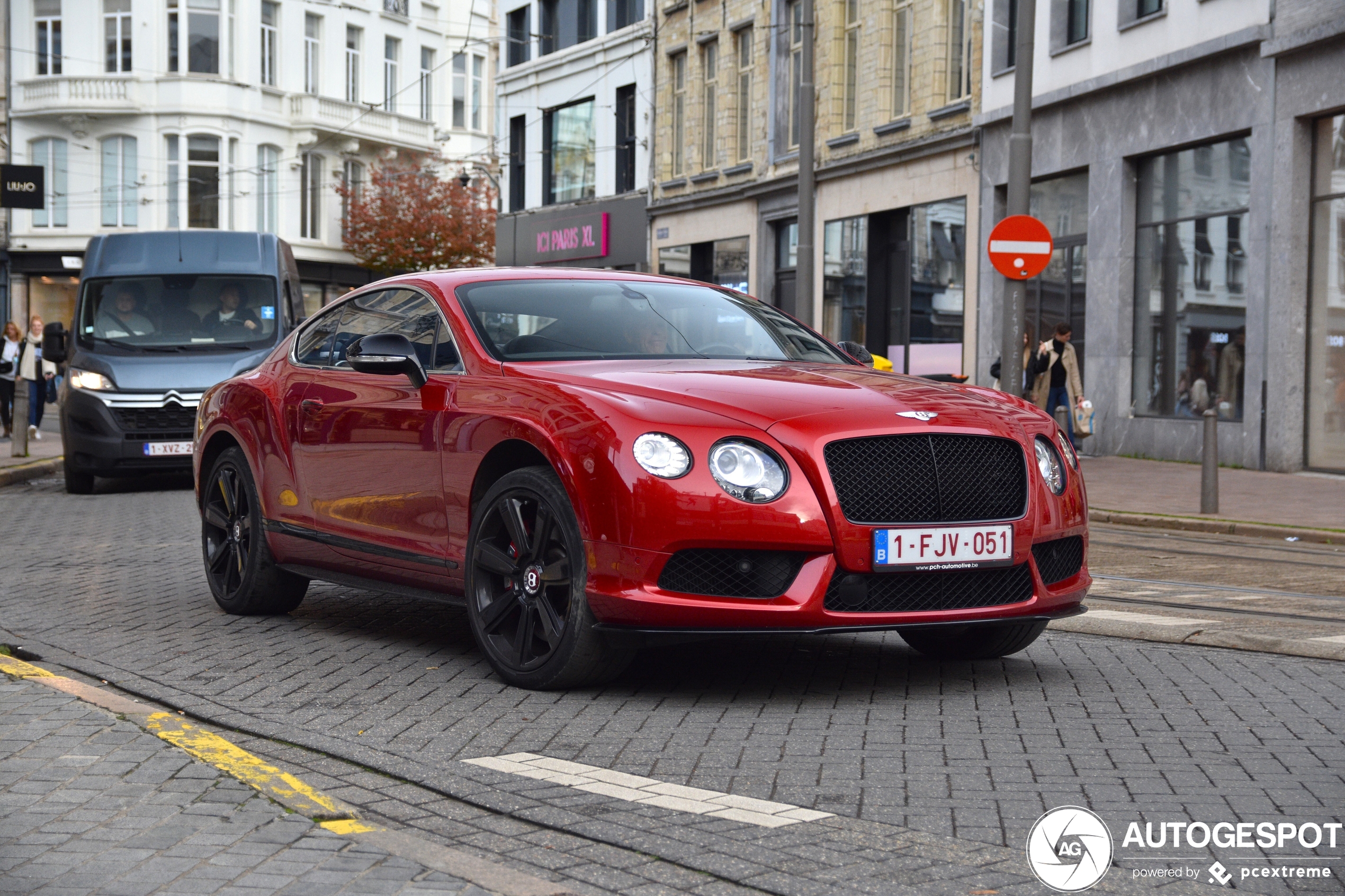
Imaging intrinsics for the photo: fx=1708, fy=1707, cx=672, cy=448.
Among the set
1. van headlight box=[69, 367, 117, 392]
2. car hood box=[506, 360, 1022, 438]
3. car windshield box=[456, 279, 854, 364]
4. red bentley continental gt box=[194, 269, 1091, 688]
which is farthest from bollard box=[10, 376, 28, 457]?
car hood box=[506, 360, 1022, 438]

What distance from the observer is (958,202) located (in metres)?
25.6

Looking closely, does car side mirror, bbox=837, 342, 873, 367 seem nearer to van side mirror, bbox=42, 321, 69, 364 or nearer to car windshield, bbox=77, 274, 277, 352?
car windshield, bbox=77, 274, 277, 352

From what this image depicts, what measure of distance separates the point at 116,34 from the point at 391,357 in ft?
165

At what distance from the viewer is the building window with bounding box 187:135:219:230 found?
172ft

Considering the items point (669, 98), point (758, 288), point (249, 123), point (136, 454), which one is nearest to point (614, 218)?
point (669, 98)

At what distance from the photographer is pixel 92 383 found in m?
16.1

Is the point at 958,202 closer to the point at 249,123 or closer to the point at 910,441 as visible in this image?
the point at 910,441

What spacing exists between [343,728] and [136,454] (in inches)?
449

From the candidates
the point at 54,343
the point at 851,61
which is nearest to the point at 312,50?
the point at 851,61

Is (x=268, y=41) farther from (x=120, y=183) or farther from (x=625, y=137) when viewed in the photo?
(x=625, y=137)

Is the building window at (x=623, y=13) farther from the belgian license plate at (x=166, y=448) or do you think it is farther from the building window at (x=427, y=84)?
→ the belgian license plate at (x=166, y=448)

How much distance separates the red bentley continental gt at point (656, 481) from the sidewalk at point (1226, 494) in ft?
24.2

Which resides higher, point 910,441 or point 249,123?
point 249,123

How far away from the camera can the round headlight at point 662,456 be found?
17.6 ft
